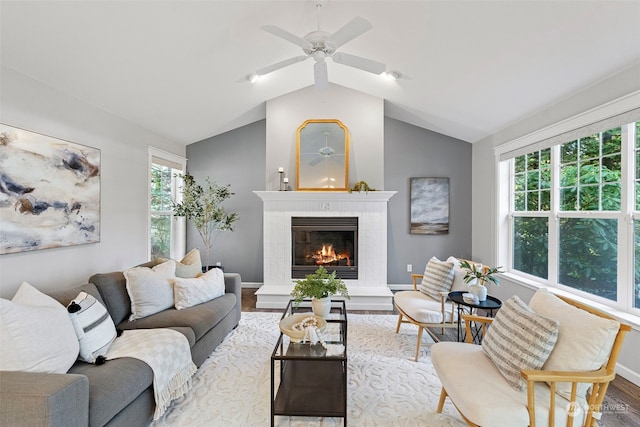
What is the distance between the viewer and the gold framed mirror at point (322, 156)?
185 inches

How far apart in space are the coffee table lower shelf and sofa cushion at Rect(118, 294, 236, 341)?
77 centimetres

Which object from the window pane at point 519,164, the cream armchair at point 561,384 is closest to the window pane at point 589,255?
Answer: the window pane at point 519,164

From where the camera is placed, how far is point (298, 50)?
3.53m

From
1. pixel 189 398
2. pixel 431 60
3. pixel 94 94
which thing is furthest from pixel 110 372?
pixel 431 60

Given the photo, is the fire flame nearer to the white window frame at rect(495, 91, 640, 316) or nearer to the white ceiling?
the white window frame at rect(495, 91, 640, 316)

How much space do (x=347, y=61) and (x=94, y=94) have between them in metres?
2.50

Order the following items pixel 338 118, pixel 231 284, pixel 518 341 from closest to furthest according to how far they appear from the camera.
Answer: pixel 518 341 → pixel 231 284 → pixel 338 118

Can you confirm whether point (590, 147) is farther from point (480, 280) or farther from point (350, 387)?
point (350, 387)

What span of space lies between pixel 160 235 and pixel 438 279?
399cm

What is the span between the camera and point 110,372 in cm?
172

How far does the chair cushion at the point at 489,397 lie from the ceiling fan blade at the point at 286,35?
8.08 ft

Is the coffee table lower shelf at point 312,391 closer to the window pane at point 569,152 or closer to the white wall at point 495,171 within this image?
the white wall at point 495,171

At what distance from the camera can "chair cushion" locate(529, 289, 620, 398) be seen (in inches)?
59.5

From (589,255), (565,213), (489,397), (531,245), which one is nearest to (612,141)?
(565,213)
